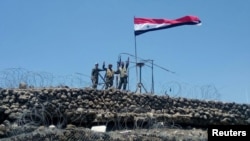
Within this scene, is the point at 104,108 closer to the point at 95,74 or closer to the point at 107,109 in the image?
the point at 107,109

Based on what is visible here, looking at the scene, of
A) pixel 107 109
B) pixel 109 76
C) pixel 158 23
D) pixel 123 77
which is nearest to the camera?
pixel 107 109

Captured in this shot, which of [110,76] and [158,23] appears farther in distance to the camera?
[158,23]

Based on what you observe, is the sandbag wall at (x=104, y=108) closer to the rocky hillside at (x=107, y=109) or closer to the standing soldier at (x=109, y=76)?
the rocky hillside at (x=107, y=109)

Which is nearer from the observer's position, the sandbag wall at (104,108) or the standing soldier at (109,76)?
the sandbag wall at (104,108)

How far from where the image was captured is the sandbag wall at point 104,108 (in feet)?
56.3

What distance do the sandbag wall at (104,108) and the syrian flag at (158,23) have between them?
14.7 ft

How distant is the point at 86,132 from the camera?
11312 mm

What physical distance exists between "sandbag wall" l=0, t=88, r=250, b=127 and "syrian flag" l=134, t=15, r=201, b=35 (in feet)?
14.7

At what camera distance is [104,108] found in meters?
18.9

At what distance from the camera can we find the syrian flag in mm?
24188

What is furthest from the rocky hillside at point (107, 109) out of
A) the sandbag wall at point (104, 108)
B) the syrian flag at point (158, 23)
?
the syrian flag at point (158, 23)

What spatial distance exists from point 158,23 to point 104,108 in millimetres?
7075

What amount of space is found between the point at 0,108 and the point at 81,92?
9.98 ft

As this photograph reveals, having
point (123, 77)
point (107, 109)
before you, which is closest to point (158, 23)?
point (123, 77)
